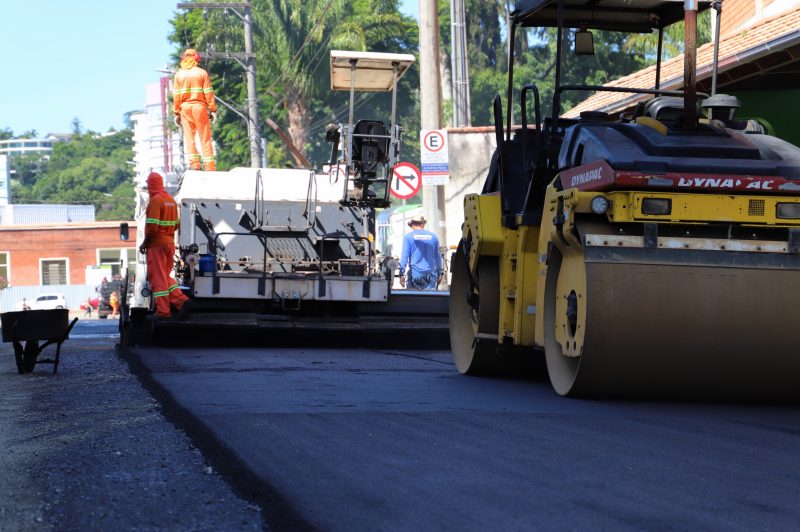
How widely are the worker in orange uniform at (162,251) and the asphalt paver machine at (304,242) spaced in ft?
0.51

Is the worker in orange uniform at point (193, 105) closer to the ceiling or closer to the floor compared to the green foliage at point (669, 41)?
closer to the floor

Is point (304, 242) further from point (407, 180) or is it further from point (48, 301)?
point (48, 301)

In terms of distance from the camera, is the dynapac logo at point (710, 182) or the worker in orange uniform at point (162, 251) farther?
the worker in orange uniform at point (162, 251)

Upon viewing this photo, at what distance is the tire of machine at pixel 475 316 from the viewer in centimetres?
854

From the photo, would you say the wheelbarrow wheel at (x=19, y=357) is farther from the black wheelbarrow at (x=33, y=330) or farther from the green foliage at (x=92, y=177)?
the green foliage at (x=92, y=177)

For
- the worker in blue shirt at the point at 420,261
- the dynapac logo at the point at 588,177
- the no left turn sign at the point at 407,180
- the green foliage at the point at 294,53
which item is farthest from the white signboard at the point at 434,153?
the green foliage at the point at 294,53

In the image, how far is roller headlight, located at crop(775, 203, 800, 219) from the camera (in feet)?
21.5

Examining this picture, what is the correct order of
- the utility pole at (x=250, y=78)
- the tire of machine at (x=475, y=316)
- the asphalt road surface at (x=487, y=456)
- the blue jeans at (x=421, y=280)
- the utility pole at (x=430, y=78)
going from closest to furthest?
the asphalt road surface at (x=487, y=456), the tire of machine at (x=475, y=316), the blue jeans at (x=421, y=280), the utility pole at (x=430, y=78), the utility pole at (x=250, y=78)

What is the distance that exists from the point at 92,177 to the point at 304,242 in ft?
339

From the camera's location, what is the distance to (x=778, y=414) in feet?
21.8

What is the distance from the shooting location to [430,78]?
756 inches

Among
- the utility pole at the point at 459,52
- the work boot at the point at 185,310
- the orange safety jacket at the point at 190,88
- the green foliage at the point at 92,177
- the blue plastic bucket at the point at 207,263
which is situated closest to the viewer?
the work boot at the point at 185,310

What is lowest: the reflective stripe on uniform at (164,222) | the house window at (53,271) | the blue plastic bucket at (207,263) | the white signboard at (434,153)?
the house window at (53,271)

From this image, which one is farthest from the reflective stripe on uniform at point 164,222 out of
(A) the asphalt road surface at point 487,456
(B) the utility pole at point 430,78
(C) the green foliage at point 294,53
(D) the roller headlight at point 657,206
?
(C) the green foliage at point 294,53
